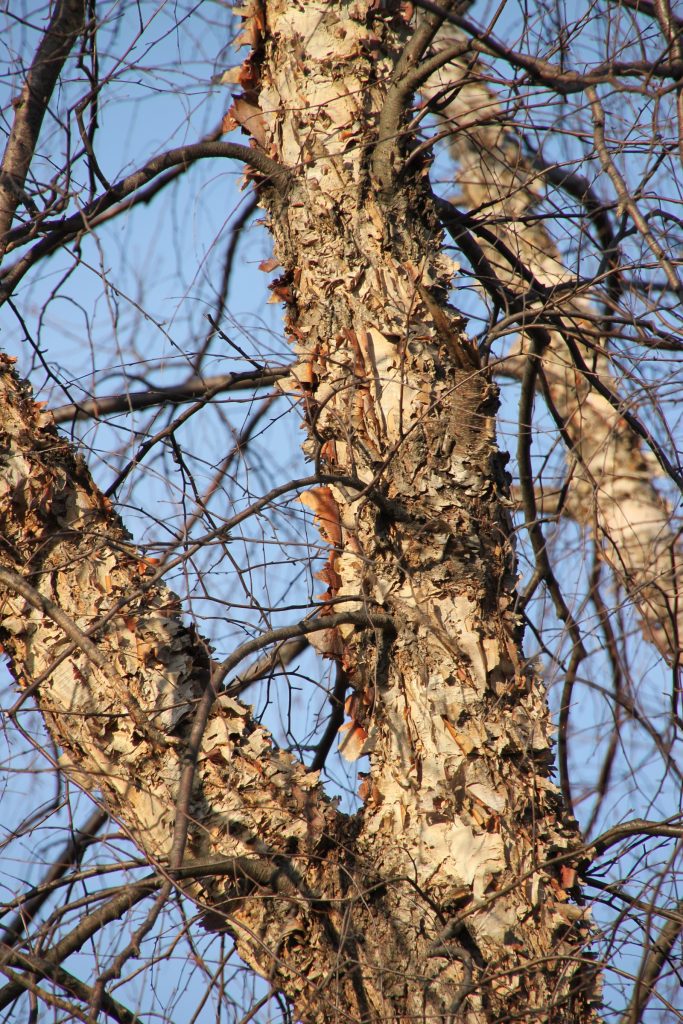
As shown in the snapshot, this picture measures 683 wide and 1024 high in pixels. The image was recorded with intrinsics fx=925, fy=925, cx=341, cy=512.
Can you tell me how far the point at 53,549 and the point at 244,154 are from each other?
3.34 ft

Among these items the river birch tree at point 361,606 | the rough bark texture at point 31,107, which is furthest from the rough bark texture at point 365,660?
the rough bark texture at point 31,107

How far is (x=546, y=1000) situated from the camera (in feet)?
5.96

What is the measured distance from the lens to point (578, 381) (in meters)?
3.17

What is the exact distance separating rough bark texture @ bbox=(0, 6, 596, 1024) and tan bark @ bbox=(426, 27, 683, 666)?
0.86 ft

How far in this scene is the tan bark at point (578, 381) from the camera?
2086 mm

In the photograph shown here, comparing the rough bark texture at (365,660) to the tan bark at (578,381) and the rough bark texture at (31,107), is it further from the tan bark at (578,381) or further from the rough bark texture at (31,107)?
the rough bark texture at (31,107)

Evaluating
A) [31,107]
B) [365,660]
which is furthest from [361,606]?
[31,107]

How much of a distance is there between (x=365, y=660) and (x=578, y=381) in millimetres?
1550

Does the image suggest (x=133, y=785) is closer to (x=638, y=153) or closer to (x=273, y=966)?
(x=273, y=966)

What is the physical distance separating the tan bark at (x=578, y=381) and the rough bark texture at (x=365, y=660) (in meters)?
0.26

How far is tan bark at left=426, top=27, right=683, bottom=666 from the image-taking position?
82.1 inches

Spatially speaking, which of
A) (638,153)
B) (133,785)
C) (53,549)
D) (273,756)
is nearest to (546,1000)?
(273,756)

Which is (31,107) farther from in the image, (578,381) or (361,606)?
(578,381)

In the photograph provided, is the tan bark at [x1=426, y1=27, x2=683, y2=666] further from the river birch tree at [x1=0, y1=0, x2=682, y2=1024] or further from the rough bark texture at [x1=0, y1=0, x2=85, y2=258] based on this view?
the rough bark texture at [x1=0, y1=0, x2=85, y2=258]
